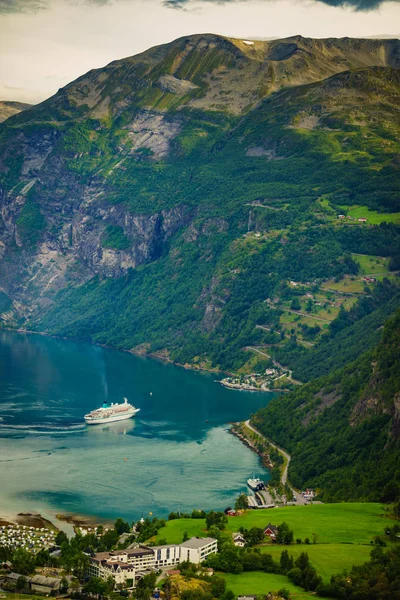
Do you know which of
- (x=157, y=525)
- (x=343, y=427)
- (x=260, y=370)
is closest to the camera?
(x=157, y=525)

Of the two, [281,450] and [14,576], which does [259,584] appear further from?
[281,450]

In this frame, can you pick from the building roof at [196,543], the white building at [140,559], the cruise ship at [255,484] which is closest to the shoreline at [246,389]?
the cruise ship at [255,484]

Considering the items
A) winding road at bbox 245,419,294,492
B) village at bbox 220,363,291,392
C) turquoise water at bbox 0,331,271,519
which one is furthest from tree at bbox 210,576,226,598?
village at bbox 220,363,291,392

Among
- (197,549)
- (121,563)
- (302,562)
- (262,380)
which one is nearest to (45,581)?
(121,563)

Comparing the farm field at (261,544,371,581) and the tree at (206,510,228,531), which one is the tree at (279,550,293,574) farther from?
the tree at (206,510,228,531)

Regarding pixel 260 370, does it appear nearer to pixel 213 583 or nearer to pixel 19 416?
pixel 19 416

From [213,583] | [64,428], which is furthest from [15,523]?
[64,428]
